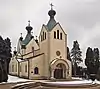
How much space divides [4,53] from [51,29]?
60.3 ft

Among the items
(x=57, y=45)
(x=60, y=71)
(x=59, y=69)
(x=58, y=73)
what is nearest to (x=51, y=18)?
Result: (x=57, y=45)

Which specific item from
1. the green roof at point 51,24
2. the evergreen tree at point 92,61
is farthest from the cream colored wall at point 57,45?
the evergreen tree at point 92,61

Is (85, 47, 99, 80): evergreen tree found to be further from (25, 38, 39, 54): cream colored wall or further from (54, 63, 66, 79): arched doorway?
(25, 38, 39, 54): cream colored wall

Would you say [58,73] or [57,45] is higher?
[57,45]

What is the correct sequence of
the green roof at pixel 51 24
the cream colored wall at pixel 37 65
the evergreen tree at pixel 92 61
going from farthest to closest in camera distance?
1. the evergreen tree at pixel 92 61
2. the green roof at pixel 51 24
3. the cream colored wall at pixel 37 65

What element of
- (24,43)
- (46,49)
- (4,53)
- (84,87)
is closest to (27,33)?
(24,43)

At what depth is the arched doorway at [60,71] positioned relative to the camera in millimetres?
36553

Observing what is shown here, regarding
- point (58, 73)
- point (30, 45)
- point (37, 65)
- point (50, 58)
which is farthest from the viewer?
point (30, 45)

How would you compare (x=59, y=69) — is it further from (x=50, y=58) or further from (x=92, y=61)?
(x=92, y=61)

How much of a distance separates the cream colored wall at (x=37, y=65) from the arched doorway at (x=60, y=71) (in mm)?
2399

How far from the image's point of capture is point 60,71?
37.1 meters

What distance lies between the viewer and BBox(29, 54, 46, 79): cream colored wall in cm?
3600

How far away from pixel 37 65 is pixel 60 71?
4211mm

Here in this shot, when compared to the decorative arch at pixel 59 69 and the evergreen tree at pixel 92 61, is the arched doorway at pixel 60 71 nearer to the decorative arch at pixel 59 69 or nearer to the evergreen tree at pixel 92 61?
the decorative arch at pixel 59 69
